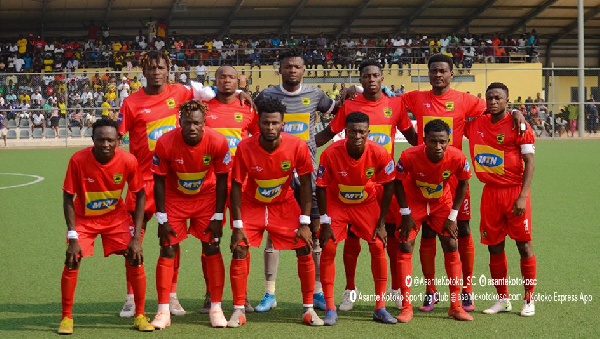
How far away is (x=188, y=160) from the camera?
20.6ft

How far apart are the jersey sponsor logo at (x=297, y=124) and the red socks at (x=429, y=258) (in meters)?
1.49

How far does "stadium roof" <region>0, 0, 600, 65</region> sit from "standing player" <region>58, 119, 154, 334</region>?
1259 inches

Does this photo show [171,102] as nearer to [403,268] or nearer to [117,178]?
[117,178]

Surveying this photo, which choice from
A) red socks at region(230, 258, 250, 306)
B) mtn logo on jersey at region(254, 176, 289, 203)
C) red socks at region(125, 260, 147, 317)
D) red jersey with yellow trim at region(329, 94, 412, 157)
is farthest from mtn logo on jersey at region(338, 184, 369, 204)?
red socks at region(125, 260, 147, 317)

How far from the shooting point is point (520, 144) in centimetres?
667

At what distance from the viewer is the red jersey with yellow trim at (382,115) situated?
706 cm

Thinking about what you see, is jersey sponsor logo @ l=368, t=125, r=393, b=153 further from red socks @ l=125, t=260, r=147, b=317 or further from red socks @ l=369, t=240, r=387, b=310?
red socks @ l=125, t=260, r=147, b=317

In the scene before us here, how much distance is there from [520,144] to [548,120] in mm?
24578

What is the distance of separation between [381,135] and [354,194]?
84 centimetres

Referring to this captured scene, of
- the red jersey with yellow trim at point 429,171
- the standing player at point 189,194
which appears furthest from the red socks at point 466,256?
the standing player at point 189,194

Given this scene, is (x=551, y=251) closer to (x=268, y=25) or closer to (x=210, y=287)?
(x=210, y=287)

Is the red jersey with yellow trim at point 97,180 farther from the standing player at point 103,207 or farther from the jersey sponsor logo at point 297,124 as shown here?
the jersey sponsor logo at point 297,124

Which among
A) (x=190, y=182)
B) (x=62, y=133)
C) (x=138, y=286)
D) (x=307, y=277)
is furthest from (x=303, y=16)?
(x=138, y=286)

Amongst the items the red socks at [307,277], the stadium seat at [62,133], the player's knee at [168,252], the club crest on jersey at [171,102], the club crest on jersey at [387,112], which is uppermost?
the stadium seat at [62,133]
